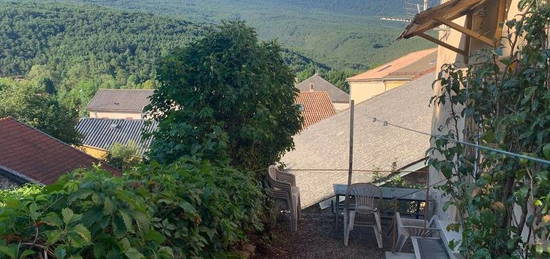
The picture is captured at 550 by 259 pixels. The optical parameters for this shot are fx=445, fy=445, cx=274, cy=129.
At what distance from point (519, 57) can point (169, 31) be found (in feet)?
298

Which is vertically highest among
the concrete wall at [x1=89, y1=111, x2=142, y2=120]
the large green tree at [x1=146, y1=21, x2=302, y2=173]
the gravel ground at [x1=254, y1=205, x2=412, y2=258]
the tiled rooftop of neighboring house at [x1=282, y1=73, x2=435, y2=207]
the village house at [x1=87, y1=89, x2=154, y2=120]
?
the large green tree at [x1=146, y1=21, x2=302, y2=173]

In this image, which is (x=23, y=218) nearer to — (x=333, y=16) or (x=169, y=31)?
(x=169, y=31)

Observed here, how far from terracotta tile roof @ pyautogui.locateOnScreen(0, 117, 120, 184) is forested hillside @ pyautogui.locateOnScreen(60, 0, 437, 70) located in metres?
54.6

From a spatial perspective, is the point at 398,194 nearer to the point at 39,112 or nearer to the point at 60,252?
the point at 60,252

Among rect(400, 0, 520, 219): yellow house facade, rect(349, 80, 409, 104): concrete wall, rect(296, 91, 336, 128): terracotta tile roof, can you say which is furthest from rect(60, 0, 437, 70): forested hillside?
rect(400, 0, 520, 219): yellow house facade

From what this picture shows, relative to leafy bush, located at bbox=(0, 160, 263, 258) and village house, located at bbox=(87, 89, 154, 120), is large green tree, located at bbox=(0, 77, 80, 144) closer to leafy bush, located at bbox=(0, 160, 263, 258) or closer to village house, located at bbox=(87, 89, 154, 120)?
leafy bush, located at bbox=(0, 160, 263, 258)

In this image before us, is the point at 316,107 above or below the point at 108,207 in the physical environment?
below

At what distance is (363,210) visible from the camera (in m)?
5.85

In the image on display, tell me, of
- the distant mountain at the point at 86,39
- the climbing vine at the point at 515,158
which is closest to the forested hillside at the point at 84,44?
the distant mountain at the point at 86,39

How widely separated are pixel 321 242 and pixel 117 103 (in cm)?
6167

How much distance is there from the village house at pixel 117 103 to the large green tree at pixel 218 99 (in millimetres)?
58440

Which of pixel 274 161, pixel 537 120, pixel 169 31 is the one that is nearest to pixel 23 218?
pixel 537 120

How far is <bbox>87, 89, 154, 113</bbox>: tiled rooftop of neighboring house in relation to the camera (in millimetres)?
62438

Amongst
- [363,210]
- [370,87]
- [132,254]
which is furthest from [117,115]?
[132,254]
